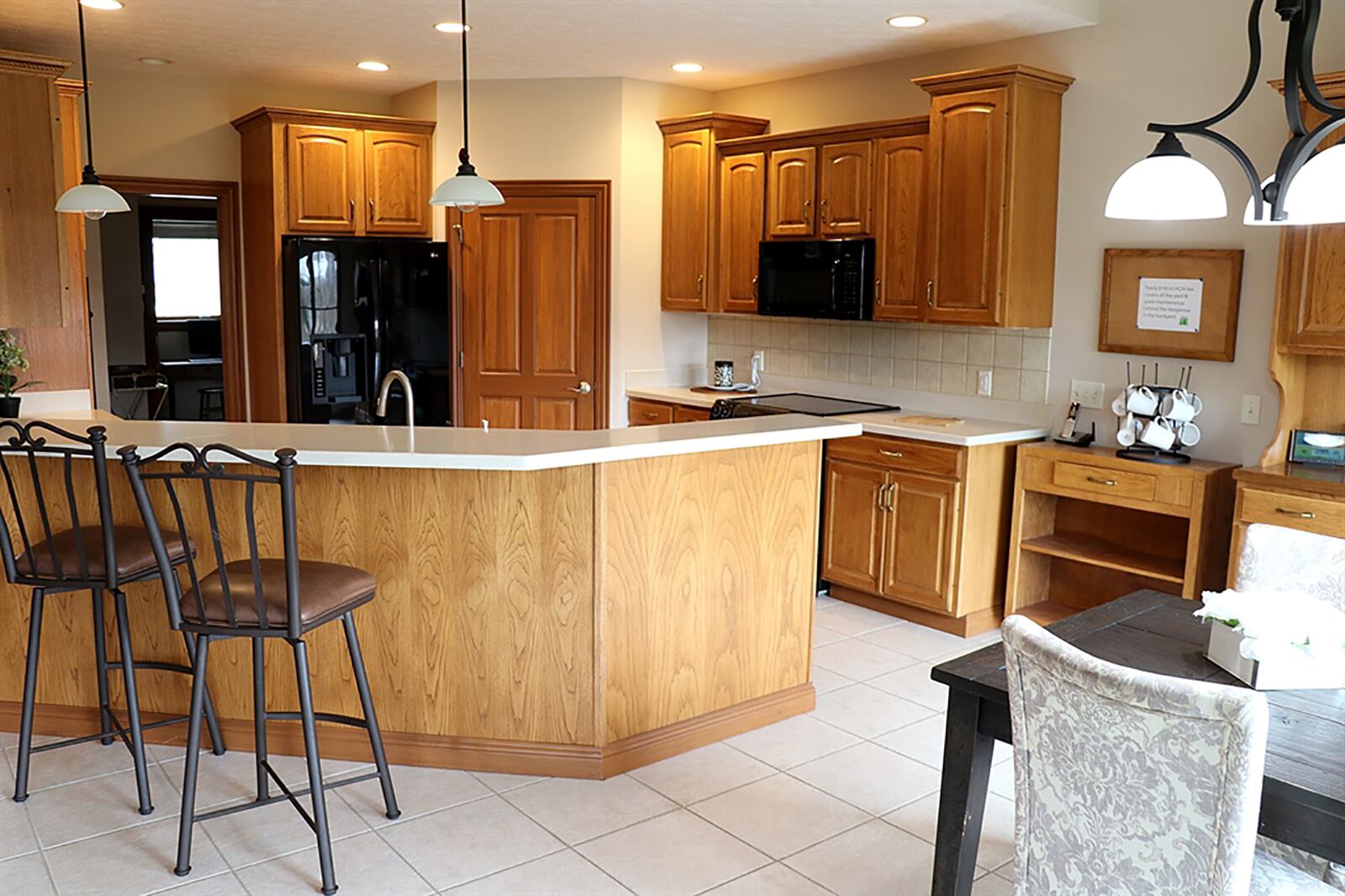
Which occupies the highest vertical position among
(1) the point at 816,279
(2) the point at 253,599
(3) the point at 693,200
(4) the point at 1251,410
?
(3) the point at 693,200

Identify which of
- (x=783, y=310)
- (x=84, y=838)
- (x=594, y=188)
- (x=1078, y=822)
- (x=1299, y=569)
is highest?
(x=594, y=188)

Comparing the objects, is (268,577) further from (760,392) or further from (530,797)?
(760,392)

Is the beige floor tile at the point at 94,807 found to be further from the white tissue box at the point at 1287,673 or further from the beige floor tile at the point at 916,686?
the white tissue box at the point at 1287,673

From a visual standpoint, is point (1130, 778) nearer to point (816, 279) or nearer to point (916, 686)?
point (916, 686)

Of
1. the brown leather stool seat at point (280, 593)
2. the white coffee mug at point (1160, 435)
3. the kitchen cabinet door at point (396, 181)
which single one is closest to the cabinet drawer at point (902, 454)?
the white coffee mug at point (1160, 435)

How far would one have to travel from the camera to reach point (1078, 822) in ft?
5.93

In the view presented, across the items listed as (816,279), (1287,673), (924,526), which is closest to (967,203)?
(816,279)

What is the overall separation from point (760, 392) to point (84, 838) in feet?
13.6

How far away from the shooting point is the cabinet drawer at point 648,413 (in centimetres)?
598

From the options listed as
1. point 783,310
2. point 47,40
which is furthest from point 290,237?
point 783,310

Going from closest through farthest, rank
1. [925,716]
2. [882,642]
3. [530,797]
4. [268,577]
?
[268,577] → [530,797] → [925,716] → [882,642]

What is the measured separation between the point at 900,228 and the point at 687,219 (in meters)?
1.42

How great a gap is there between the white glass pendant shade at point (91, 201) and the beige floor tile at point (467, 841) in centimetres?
231

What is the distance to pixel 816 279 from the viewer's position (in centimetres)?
545
